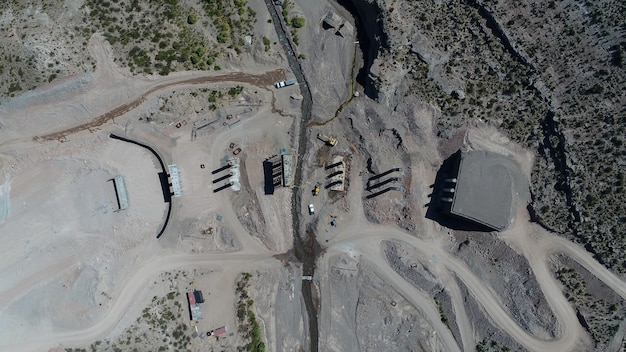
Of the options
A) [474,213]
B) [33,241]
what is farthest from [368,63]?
[33,241]

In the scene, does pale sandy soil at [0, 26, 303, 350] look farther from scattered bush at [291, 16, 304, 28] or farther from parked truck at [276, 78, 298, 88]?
scattered bush at [291, 16, 304, 28]

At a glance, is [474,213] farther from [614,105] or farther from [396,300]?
[614,105]

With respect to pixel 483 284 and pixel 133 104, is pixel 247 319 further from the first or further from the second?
pixel 133 104

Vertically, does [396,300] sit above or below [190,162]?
below

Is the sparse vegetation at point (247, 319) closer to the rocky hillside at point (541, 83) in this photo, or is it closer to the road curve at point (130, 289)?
the road curve at point (130, 289)

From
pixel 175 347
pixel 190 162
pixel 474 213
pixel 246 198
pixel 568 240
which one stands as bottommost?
pixel 175 347

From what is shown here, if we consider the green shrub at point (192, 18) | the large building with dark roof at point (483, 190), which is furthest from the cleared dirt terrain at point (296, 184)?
the large building with dark roof at point (483, 190)

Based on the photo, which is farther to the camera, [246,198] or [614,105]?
[246,198]
